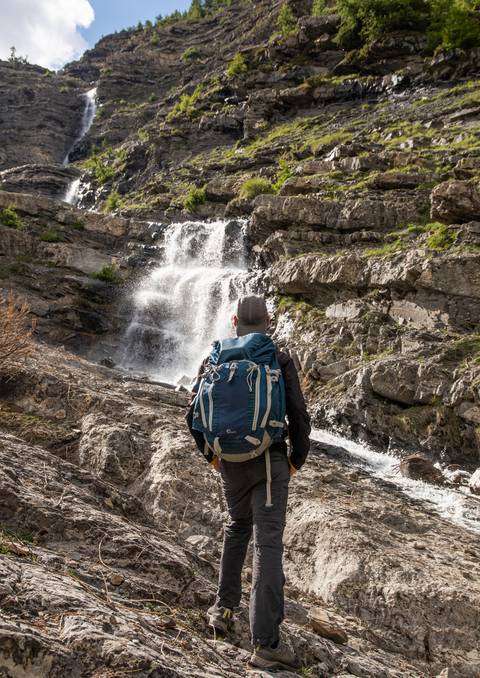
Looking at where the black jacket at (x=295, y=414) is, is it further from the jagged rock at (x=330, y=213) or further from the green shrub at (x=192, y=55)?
the green shrub at (x=192, y=55)

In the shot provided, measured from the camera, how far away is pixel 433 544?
247 inches

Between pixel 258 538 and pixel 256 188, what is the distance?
2660 cm

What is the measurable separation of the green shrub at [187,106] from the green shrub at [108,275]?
29001 mm

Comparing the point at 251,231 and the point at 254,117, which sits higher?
the point at 254,117

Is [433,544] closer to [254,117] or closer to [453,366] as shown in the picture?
[453,366]

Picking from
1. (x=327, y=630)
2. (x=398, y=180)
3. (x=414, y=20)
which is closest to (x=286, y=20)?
(x=414, y=20)

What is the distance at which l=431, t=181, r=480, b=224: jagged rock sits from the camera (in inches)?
634

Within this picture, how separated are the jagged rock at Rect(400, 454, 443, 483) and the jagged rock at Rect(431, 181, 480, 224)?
894cm

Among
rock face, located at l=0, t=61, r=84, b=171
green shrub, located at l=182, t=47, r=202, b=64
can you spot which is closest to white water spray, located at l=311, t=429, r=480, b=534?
rock face, located at l=0, t=61, r=84, b=171

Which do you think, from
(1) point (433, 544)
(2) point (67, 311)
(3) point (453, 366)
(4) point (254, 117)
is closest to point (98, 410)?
(1) point (433, 544)

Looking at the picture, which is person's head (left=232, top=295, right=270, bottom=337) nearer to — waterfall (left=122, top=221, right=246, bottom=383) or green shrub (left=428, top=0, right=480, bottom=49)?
waterfall (left=122, top=221, right=246, bottom=383)

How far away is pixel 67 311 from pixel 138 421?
50.4 feet

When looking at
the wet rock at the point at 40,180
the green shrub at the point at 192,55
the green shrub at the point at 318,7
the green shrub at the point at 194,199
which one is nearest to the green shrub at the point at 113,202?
the wet rock at the point at 40,180

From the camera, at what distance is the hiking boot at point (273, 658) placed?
Answer: 2777 millimetres
